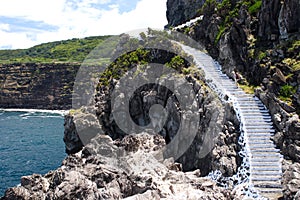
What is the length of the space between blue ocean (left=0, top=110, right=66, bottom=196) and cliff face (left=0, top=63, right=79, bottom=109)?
59.8 feet

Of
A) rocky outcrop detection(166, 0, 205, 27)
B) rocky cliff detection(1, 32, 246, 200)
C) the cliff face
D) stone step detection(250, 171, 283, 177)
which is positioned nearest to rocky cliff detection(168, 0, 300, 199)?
stone step detection(250, 171, 283, 177)

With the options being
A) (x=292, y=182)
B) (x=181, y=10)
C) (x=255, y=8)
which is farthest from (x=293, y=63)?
(x=181, y=10)

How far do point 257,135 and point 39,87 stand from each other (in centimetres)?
12308

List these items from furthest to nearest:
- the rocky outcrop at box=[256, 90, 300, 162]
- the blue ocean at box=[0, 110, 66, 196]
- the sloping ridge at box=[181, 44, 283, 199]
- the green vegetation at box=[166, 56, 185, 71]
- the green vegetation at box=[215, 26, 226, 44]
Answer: the blue ocean at box=[0, 110, 66, 196] < the green vegetation at box=[215, 26, 226, 44] < the green vegetation at box=[166, 56, 185, 71] < the rocky outcrop at box=[256, 90, 300, 162] < the sloping ridge at box=[181, 44, 283, 199]

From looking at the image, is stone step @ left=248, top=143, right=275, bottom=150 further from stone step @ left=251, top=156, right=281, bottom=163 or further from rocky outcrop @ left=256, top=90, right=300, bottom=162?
stone step @ left=251, top=156, right=281, bottom=163

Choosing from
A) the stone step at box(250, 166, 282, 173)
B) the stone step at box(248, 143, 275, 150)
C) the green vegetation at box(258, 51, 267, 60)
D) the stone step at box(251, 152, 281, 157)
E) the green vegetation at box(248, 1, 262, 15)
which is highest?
the green vegetation at box(248, 1, 262, 15)

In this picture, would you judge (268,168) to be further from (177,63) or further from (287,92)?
(177,63)

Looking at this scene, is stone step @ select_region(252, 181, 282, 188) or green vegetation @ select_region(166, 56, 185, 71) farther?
green vegetation @ select_region(166, 56, 185, 71)

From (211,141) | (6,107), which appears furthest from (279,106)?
(6,107)

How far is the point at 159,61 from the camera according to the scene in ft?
156

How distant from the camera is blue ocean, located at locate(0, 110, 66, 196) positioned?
2047 inches

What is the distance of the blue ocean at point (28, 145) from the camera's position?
51981 millimetres

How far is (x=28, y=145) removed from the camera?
2790 inches

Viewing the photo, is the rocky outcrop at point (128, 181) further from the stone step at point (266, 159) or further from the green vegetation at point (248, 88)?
the green vegetation at point (248, 88)
